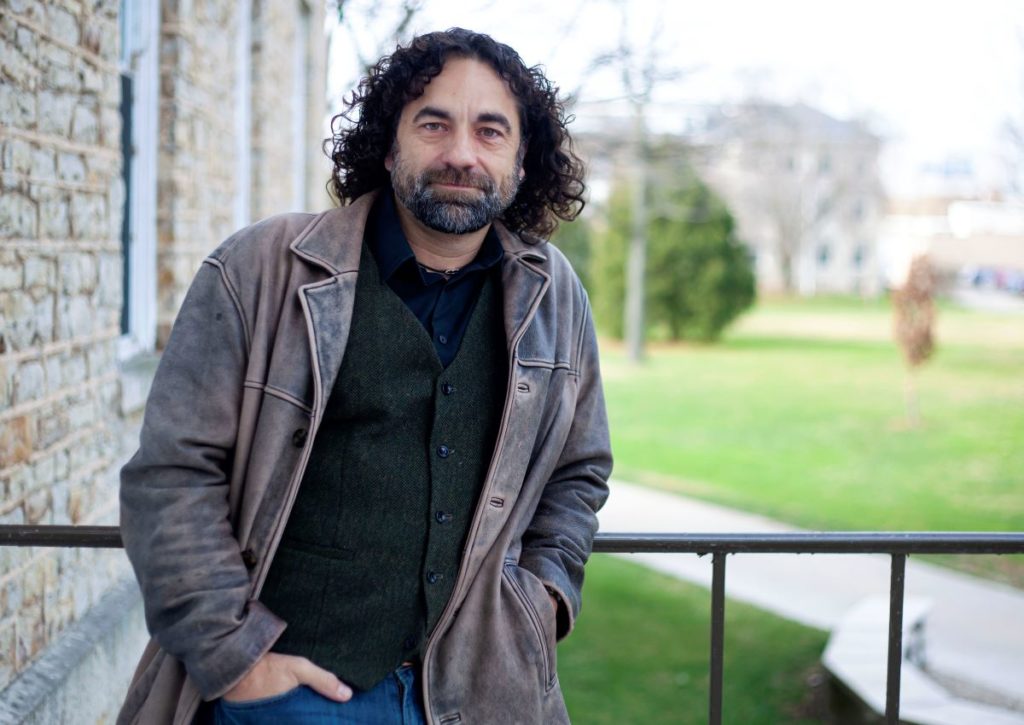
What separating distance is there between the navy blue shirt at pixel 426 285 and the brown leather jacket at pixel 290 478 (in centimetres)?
6

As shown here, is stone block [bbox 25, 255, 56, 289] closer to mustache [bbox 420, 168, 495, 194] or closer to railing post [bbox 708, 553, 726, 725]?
mustache [bbox 420, 168, 495, 194]

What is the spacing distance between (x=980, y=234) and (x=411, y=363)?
260 ft

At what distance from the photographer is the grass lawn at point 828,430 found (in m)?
14.2

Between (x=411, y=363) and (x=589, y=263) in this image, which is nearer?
(x=411, y=363)

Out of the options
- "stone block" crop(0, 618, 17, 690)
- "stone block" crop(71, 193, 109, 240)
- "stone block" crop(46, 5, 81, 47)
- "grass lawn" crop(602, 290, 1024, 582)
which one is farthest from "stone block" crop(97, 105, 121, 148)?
"grass lawn" crop(602, 290, 1024, 582)

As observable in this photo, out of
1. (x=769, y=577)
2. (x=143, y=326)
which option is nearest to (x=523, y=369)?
(x=143, y=326)

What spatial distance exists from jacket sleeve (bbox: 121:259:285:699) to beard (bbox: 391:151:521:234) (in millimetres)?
457

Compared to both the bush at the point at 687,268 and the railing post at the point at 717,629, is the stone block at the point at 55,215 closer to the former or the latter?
the railing post at the point at 717,629

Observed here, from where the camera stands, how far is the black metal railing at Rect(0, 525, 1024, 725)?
245 cm

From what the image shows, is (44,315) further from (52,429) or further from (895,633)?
(895,633)

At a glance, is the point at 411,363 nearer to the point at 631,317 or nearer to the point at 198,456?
the point at 198,456

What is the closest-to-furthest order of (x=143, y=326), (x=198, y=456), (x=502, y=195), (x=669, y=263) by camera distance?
(x=198, y=456) < (x=502, y=195) < (x=143, y=326) < (x=669, y=263)

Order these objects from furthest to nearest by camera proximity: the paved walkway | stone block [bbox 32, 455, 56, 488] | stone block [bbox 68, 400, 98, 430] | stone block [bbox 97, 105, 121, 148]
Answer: the paved walkway → stone block [bbox 97, 105, 121, 148] → stone block [bbox 68, 400, 98, 430] → stone block [bbox 32, 455, 56, 488]

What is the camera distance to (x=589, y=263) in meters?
33.3
